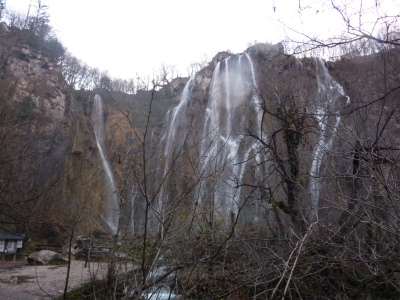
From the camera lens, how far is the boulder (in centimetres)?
1602

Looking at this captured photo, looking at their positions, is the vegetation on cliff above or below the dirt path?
above

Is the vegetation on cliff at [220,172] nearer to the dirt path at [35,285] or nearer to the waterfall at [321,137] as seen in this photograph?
the waterfall at [321,137]

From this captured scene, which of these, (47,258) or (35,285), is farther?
(47,258)

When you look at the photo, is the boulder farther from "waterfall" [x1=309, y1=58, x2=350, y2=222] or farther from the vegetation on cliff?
"waterfall" [x1=309, y1=58, x2=350, y2=222]

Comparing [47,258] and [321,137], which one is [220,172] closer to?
[321,137]

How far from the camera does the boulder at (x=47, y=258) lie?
631 inches

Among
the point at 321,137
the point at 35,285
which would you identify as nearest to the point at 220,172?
the point at 321,137

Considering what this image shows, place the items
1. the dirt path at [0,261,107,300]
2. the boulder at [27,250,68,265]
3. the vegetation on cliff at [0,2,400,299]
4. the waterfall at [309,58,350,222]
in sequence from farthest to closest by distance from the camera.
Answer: the boulder at [27,250,68,265] < the dirt path at [0,261,107,300] < the waterfall at [309,58,350,222] < the vegetation on cliff at [0,2,400,299]

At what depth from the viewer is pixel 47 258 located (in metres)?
A: 16.2

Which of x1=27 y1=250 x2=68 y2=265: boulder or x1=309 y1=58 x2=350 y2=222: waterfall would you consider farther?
x1=27 y1=250 x2=68 y2=265: boulder

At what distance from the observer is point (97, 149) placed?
2920 centimetres

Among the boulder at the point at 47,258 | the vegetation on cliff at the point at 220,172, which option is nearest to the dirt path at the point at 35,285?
the vegetation on cliff at the point at 220,172

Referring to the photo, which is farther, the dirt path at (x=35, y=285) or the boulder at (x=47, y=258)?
the boulder at (x=47, y=258)

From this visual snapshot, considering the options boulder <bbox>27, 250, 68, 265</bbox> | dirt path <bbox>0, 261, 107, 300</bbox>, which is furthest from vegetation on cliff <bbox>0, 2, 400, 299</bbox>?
boulder <bbox>27, 250, 68, 265</bbox>
